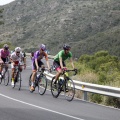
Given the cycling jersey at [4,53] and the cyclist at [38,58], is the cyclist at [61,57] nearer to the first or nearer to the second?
the cyclist at [38,58]

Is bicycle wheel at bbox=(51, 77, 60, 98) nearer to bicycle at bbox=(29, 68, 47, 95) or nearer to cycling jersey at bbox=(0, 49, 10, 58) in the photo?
bicycle at bbox=(29, 68, 47, 95)

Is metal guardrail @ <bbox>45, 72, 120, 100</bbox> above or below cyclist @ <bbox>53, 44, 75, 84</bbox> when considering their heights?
below

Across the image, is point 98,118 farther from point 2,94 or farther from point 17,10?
point 17,10

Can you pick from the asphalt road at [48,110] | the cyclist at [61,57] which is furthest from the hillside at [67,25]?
the asphalt road at [48,110]

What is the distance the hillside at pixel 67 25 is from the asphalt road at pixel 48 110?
54.4m

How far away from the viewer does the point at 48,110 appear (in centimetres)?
1082

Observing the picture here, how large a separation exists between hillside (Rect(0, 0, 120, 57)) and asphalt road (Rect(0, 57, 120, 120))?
54416 mm

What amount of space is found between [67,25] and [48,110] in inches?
3287

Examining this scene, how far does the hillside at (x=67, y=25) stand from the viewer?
75562 millimetres

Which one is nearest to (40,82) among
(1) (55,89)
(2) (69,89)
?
(1) (55,89)

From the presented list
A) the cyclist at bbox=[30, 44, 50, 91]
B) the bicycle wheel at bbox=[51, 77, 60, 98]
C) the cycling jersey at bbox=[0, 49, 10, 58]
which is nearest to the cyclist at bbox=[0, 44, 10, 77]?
the cycling jersey at bbox=[0, 49, 10, 58]

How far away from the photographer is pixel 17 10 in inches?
4712

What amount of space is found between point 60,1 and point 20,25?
47.6 ft

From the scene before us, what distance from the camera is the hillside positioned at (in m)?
75.6
